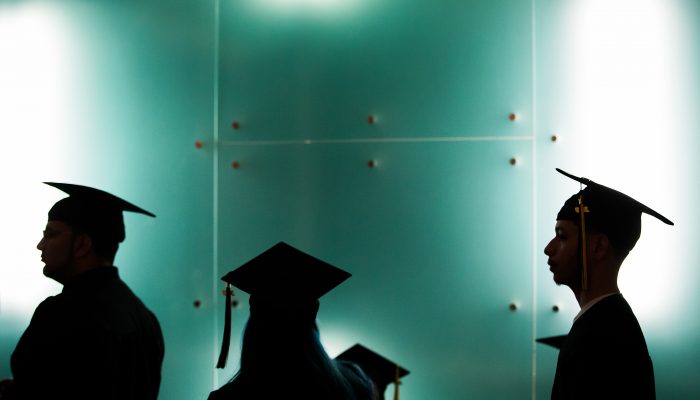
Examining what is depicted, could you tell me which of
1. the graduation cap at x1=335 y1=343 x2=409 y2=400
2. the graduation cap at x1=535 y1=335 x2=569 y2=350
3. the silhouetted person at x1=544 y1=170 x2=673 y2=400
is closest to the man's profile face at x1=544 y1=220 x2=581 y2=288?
the silhouetted person at x1=544 y1=170 x2=673 y2=400

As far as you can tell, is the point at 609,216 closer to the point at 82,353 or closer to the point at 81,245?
the point at 82,353

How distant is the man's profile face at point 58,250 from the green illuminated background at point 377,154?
1.13 m

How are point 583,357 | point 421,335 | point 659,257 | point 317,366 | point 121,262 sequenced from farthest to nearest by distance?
point 121,262 → point 421,335 → point 659,257 → point 583,357 → point 317,366

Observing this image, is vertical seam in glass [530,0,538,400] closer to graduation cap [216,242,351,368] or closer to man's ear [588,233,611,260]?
man's ear [588,233,611,260]

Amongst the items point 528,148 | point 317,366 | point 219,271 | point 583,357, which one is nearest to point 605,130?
point 528,148

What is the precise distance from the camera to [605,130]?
351 centimetres

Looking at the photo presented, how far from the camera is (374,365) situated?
333 centimetres

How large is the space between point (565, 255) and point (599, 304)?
0.18 m

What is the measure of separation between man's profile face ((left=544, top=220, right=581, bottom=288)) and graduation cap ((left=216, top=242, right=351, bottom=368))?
2.15ft

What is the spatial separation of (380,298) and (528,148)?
1.02 m

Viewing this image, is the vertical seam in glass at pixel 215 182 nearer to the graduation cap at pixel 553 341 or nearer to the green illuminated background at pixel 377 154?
the green illuminated background at pixel 377 154

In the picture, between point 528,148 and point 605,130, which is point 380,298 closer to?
point 528,148

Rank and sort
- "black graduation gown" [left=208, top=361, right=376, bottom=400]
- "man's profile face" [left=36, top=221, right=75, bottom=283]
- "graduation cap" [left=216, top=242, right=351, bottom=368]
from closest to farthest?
"black graduation gown" [left=208, top=361, right=376, bottom=400], "graduation cap" [left=216, top=242, right=351, bottom=368], "man's profile face" [left=36, top=221, right=75, bottom=283]

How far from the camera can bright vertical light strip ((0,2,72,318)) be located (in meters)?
4.03
